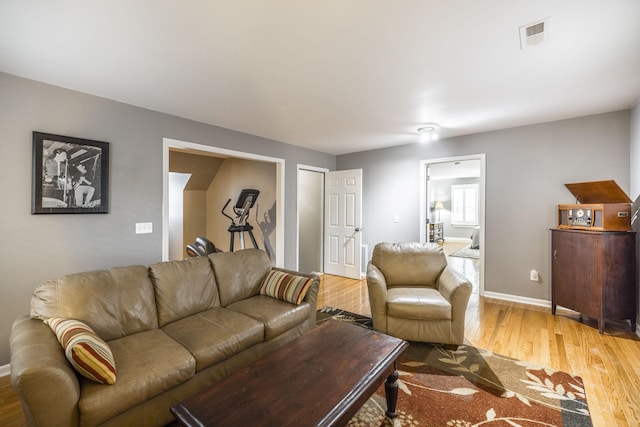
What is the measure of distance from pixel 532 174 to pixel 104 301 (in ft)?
15.8

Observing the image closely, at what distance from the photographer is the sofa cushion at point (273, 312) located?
2.24 m

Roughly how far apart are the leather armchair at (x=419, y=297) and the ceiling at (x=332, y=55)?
174cm

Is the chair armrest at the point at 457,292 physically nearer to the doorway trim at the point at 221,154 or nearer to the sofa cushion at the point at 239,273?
the sofa cushion at the point at 239,273

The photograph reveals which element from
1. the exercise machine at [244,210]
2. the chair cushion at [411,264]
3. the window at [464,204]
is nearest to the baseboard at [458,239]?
the window at [464,204]

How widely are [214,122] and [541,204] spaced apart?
4.40 metres

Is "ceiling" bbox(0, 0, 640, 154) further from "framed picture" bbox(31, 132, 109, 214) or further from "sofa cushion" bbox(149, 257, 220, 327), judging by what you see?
"sofa cushion" bbox(149, 257, 220, 327)

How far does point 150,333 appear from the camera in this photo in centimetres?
196

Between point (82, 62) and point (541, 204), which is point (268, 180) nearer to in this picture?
point (82, 62)

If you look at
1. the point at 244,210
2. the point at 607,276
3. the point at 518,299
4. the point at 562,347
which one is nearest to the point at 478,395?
the point at 562,347

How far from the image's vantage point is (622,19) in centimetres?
163

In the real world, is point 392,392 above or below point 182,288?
below

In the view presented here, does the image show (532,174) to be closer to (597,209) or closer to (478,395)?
(597,209)

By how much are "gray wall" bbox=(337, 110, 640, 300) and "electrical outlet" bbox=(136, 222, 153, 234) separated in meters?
4.04

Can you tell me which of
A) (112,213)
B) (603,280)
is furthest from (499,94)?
(112,213)
